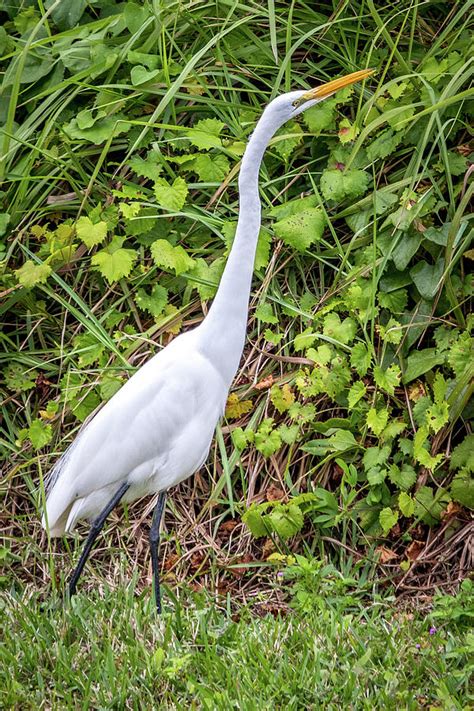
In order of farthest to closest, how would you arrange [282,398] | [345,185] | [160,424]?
1. [345,185]
2. [282,398]
3. [160,424]

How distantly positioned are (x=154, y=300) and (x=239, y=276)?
1.02 meters

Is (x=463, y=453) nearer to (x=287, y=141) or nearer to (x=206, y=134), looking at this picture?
(x=287, y=141)

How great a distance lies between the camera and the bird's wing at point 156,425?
10.7ft

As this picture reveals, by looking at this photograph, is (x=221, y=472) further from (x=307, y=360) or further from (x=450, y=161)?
(x=450, y=161)

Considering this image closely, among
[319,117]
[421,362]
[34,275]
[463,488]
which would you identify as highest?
[319,117]

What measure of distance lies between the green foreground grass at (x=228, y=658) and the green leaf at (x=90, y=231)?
1493mm

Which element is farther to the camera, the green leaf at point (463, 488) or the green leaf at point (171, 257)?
the green leaf at point (171, 257)

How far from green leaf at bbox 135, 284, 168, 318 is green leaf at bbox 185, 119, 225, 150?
600 millimetres

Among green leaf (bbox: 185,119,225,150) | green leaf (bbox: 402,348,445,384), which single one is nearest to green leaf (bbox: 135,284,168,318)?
green leaf (bbox: 185,119,225,150)

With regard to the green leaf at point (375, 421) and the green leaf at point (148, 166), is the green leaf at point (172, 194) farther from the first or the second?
the green leaf at point (375, 421)

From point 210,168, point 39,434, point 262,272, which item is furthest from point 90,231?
point 39,434

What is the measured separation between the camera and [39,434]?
3926 millimetres

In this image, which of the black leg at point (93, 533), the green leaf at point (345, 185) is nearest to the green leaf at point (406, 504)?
the black leg at point (93, 533)

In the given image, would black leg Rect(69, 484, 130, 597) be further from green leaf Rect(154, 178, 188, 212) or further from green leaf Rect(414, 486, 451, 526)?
green leaf Rect(154, 178, 188, 212)
